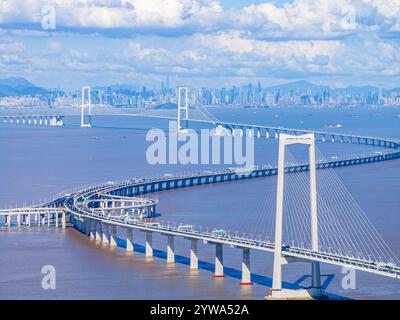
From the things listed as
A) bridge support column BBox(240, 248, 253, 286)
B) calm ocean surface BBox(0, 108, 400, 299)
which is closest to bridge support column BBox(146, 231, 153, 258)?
calm ocean surface BBox(0, 108, 400, 299)

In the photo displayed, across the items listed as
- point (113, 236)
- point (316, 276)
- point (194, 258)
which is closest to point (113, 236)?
point (113, 236)

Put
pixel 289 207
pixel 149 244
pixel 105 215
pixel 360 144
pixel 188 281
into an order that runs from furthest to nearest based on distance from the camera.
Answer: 1. pixel 360 144
2. pixel 289 207
3. pixel 105 215
4. pixel 149 244
5. pixel 188 281

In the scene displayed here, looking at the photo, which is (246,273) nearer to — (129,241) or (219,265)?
(219,265)

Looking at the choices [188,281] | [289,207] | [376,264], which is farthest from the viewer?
[289,207]

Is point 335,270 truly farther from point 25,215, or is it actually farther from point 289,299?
point 25,215

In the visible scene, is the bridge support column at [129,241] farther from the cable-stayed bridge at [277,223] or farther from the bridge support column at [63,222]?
the bridge support column at [63,222]

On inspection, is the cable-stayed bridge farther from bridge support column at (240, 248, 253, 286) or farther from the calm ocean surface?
the calm ocean surface

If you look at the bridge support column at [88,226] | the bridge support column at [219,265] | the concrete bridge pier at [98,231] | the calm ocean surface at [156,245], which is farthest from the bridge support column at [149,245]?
the bridge support column at [88,226]
